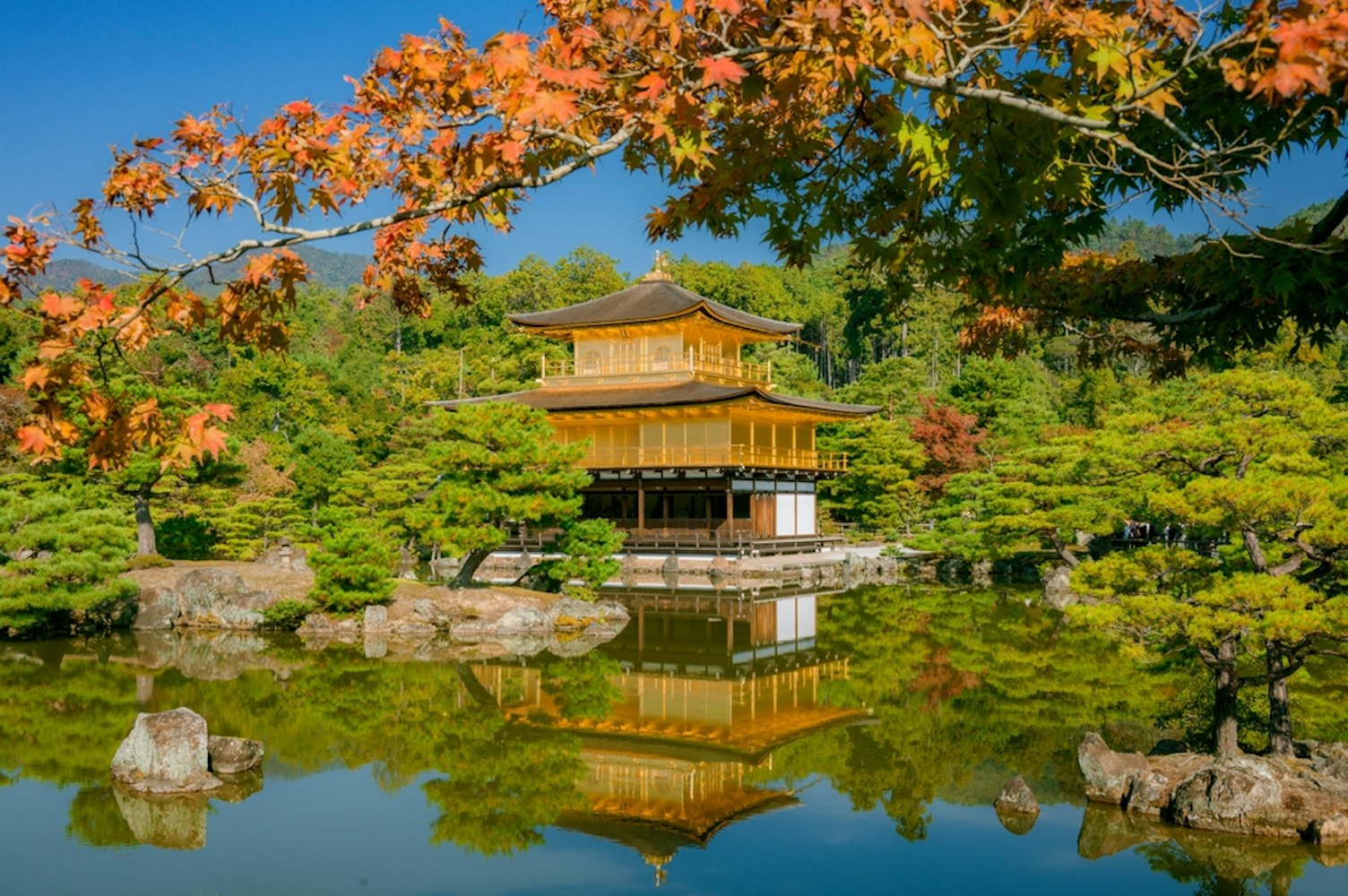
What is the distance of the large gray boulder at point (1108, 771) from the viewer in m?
7.51

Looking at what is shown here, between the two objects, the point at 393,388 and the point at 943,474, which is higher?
the point at 393,388

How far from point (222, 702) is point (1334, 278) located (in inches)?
402

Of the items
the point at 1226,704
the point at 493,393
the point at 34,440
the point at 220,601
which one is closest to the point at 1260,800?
the point at 1226,704

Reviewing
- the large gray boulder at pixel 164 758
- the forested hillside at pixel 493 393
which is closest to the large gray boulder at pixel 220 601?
the forested hillside at pixel 493 393

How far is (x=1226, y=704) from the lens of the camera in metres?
7.38

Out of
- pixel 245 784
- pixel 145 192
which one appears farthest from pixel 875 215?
pixel 245 784

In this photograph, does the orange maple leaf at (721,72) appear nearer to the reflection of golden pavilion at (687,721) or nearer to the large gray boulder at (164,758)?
the reflection of golden pavilion at (687,721)

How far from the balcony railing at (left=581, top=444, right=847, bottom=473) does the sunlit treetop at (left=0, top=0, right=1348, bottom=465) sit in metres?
20.4

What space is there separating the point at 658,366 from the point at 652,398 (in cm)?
249

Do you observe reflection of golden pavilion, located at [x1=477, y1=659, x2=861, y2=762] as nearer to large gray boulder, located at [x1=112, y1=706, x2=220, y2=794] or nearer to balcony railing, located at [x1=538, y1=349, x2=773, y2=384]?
large gray boulder, located at [x1=112, y1=706, x2=220, y2=794]

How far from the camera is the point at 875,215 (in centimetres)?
396

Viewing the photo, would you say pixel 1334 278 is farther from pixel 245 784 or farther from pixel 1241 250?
pixel 245 784

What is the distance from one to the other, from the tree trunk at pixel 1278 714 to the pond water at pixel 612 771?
3.70 feet

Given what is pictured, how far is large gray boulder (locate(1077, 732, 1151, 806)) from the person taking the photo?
7512 mm
